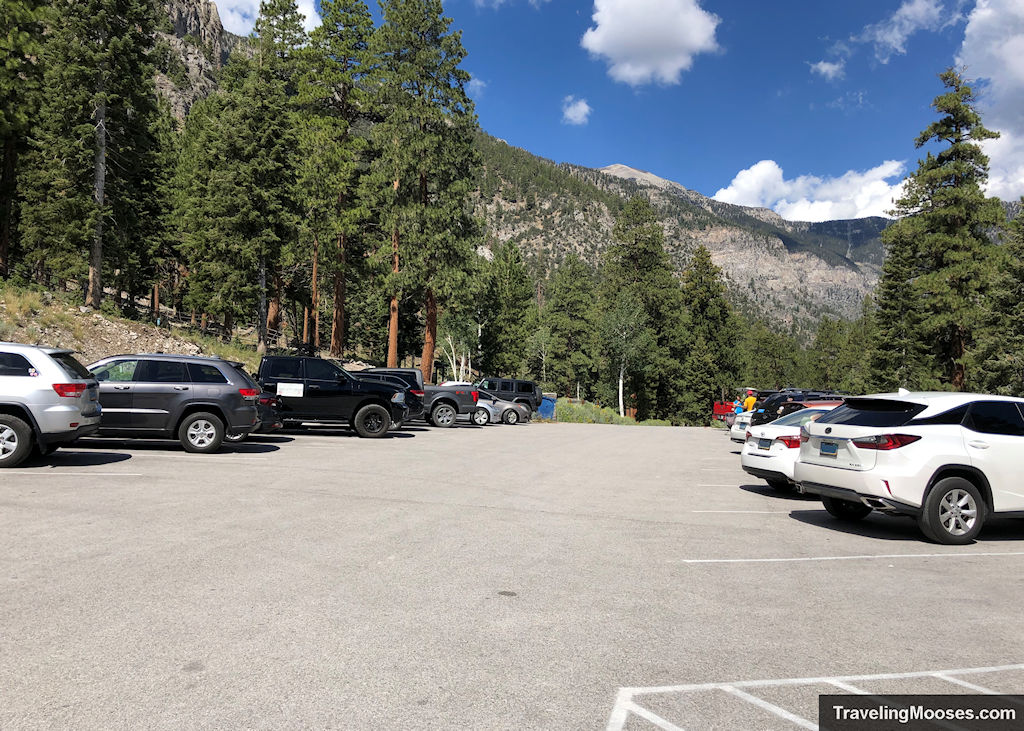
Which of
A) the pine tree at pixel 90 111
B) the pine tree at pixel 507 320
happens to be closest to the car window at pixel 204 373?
the pine tree at pixel 90 111

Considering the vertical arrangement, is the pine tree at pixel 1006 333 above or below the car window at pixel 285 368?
above

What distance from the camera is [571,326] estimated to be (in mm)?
72438

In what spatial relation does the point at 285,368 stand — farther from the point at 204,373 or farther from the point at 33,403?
the point at 33,403

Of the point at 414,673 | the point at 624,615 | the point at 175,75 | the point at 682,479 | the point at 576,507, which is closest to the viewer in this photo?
the point at 414,673

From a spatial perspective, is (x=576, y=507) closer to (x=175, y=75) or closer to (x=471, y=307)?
(x=471, y=307)

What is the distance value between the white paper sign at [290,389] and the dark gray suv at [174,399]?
4.13 metres

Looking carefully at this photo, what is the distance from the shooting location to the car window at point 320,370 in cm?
1781

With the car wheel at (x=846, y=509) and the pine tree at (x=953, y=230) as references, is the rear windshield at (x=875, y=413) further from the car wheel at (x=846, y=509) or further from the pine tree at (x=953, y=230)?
the pine tree at (x=953, y=230)

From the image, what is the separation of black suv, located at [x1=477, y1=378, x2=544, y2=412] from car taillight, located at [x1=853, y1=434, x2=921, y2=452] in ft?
89.3

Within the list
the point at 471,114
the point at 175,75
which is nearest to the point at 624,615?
the point at 471,114

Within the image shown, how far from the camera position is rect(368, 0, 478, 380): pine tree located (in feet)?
112

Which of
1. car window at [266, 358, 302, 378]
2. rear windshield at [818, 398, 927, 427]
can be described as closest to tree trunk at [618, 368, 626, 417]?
car window at [266, 358, 302, 378]

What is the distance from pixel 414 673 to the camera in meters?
3.61

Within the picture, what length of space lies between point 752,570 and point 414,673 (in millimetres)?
3997
